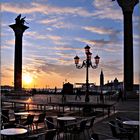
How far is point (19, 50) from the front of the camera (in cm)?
5162

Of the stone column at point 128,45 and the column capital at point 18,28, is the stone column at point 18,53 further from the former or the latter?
the stone column at point 128,45

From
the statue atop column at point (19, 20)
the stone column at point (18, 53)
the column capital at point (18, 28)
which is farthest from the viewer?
the stone column at point (18, 53)

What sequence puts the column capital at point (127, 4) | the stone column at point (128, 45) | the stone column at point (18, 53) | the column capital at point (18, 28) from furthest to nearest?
the stone column at point (18, 53) < the column capital at point (18, 28) < the stone column at point (128, 45) < the column capital at point (127, 4)

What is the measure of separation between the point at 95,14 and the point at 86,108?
6.97 metres

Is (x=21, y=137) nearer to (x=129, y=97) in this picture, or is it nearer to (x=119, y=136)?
(x=119, y=136)

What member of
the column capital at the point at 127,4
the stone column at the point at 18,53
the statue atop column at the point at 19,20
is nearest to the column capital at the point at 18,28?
the stone column at the point at 18,53

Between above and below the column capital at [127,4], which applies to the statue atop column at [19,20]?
above

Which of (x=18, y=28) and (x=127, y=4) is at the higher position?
(x=127, y=4)

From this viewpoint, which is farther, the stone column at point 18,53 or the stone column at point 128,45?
the stone column at point 18,53

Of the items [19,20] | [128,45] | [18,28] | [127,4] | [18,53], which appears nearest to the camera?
[127,4]

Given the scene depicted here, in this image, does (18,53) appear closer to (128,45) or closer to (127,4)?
(128,45)

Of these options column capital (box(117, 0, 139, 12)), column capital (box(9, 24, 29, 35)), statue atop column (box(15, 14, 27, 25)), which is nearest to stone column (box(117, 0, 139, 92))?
column capital (box(117, 0, 139, 12))

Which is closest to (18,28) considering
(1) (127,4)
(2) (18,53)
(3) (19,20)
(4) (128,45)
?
(3) (19,20)

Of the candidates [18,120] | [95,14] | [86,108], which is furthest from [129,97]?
[18,120]
